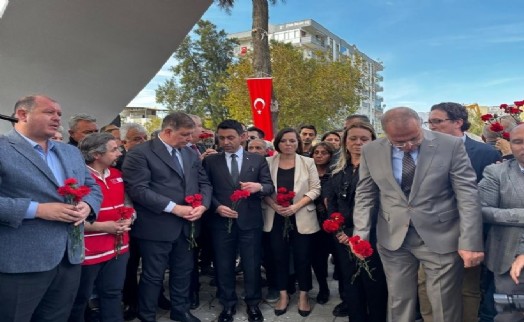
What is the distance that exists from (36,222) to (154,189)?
1.23 m

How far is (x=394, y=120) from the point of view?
2723 millimetres

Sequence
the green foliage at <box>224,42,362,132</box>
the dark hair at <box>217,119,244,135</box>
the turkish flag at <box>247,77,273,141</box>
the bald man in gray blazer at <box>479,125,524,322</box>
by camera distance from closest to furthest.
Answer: the bald man in gray blazer at <box>479,125,524,322</box>
the dark hair at <box>217,119,244,135</box>
the turkish flag at <box>247,77,273,141</box>
the green foliage at <box>224,42,362,132</box>

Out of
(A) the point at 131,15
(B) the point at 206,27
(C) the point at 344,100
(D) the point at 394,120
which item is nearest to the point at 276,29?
(B) the point at 206,27

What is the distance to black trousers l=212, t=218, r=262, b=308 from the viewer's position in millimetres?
→ 3898

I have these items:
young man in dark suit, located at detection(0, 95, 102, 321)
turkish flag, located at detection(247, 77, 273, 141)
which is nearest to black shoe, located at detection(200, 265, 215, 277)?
young man in dark suit, located at detection(0, 95, 102, 321)

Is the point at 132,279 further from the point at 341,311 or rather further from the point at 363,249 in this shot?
the point at 363,249

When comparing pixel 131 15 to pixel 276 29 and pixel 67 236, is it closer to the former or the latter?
pixel 67 236

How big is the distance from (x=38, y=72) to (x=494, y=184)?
6.35m

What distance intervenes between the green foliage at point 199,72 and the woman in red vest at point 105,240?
2864 cm

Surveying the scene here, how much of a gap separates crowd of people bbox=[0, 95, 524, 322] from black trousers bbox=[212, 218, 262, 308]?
0.01m

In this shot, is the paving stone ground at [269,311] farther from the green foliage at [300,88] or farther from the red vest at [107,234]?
the green foliage at [300,88]

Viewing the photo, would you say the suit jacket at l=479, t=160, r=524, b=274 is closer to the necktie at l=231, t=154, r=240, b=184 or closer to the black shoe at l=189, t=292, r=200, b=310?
the necktie at l=231, t=154, r=240, b=184

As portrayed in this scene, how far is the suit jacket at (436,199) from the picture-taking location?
2.68 m

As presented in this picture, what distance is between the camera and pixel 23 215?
2227 mm
